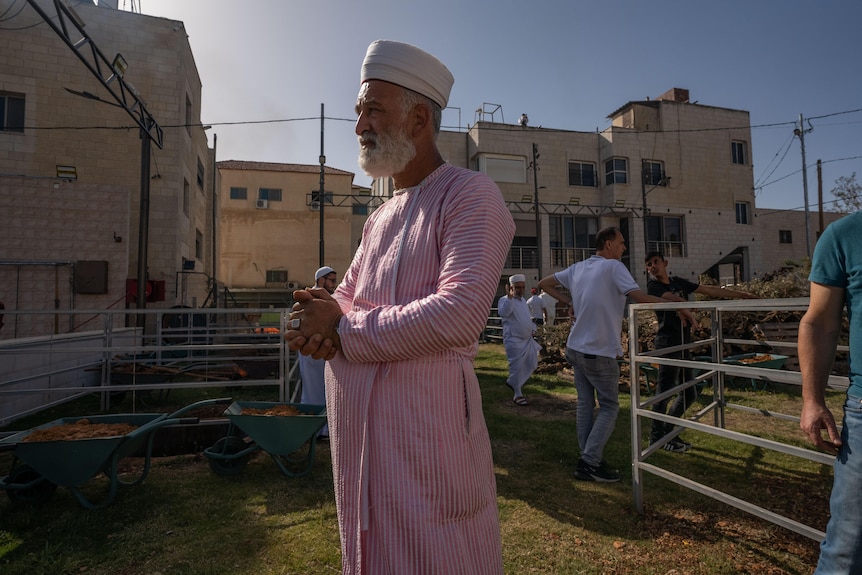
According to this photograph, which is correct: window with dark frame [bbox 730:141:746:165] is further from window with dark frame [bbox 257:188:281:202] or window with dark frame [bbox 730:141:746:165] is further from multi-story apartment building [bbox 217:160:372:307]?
window with dark frame [bbox 257:188:281:202]

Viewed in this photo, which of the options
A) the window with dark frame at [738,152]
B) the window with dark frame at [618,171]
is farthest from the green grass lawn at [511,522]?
the window with dark frame at [738,152]

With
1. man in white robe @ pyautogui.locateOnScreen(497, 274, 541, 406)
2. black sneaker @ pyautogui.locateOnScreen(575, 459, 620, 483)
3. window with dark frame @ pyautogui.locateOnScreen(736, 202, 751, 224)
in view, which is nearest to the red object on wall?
man in white robe @ pyautogui.locateOnScreen(497, 274, 541, 406)

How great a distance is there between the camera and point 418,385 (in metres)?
1.24

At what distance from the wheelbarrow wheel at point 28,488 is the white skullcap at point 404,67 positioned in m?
4.25

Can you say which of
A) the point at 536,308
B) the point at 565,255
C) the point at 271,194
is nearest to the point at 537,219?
the point at 565,255

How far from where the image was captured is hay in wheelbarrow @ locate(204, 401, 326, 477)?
4156 mm

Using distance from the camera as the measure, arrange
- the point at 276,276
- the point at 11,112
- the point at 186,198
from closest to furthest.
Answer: the point at 11,112 < the point at 186,198 < the point at 276,276

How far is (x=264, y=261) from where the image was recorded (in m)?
33.4

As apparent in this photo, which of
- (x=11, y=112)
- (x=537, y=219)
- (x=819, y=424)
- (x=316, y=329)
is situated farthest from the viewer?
(x=537, y=219)

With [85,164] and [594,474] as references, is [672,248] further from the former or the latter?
[85,164]

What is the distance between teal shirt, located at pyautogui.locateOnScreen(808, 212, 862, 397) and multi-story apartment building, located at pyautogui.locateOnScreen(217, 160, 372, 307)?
3189 centimetres

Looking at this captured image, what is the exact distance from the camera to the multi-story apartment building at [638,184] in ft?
84.9

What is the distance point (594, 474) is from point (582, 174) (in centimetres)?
2535

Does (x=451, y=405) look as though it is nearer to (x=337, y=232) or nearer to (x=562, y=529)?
(x=562, y=529)
